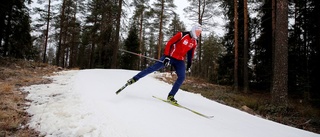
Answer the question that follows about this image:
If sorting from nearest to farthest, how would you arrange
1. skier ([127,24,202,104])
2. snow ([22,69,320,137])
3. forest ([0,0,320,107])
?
snow ([22,69,320,137])
skier ([127,24,202,104])
forest ([0,0,320,107])

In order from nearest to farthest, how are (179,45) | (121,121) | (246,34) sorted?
(121,121) < (179,45) < (246,34)

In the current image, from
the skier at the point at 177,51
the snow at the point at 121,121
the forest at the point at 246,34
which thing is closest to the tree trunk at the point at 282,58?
the forest at the point at 246,34

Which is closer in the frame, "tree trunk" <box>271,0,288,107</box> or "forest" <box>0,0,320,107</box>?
"tree trunk" <box>271,0,288,107</box>

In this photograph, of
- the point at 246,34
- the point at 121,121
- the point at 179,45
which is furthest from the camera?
the point at 246,34

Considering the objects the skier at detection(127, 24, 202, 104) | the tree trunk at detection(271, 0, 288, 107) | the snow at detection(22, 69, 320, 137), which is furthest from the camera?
the tree trunk at detection(271, 0, 288, 107)

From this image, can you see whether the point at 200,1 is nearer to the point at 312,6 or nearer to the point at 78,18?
the point at 312,6

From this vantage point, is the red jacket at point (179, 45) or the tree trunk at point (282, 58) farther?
the tree trunk at point (282, 58)

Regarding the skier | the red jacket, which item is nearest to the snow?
the skier

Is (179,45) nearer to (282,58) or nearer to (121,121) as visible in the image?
(121,121)

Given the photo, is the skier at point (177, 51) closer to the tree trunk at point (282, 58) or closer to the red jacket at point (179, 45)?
the red jacket at point (179, 45)

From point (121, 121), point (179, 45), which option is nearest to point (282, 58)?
point (179, 45)

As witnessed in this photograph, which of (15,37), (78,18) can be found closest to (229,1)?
(15,37)

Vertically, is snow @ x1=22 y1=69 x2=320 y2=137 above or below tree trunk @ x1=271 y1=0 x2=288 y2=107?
below

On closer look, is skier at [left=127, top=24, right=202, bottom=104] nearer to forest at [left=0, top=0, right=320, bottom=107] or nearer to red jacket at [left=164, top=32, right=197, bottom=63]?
red jacket at [left=164, top=32, right=197, bottom=63]
